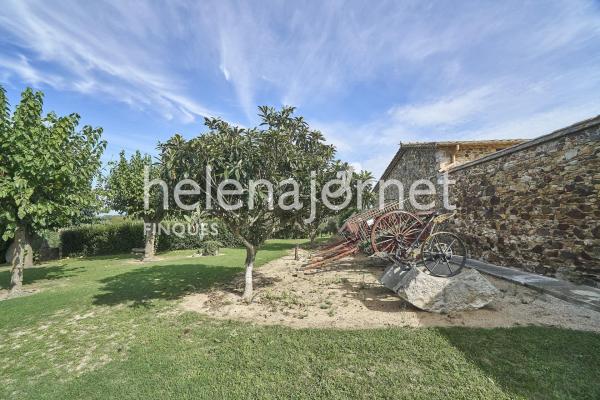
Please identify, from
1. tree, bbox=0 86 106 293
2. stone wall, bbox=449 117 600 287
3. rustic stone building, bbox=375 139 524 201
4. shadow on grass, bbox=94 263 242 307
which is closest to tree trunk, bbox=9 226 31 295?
tree, bbox=0 86 106 293

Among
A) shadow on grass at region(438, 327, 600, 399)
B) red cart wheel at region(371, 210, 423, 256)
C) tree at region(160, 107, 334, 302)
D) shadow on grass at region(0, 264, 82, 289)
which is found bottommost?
shadow on grass at region(0, 264, 82, 289)

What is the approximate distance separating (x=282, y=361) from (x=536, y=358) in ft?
10.0

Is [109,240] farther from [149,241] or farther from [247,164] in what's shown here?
[247,164]

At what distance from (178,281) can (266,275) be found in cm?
265

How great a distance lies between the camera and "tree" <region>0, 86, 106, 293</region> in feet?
24.9

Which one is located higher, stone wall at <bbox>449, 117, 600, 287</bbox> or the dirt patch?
stone wall at <bbox>449, 117, 600, 287</bbox>

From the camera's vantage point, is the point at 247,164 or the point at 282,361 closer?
the point at 282,361

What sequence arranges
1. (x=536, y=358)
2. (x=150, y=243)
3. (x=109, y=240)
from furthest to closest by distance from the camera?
(x=109, y=240), (x=150, y=243), (x=536, y=358)

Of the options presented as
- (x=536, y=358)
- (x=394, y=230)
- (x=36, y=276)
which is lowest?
(x=36, y=276)

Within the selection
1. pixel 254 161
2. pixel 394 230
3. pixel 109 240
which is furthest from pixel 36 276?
pixel 394 230

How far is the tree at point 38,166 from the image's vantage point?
759 cm

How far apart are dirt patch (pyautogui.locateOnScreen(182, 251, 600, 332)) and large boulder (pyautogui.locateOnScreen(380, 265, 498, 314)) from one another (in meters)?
0.16

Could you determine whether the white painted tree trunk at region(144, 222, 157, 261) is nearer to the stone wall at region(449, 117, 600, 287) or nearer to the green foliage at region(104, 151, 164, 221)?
the green foliage at region(104, 151, 164, 221)

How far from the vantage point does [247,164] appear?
580 centimetres
